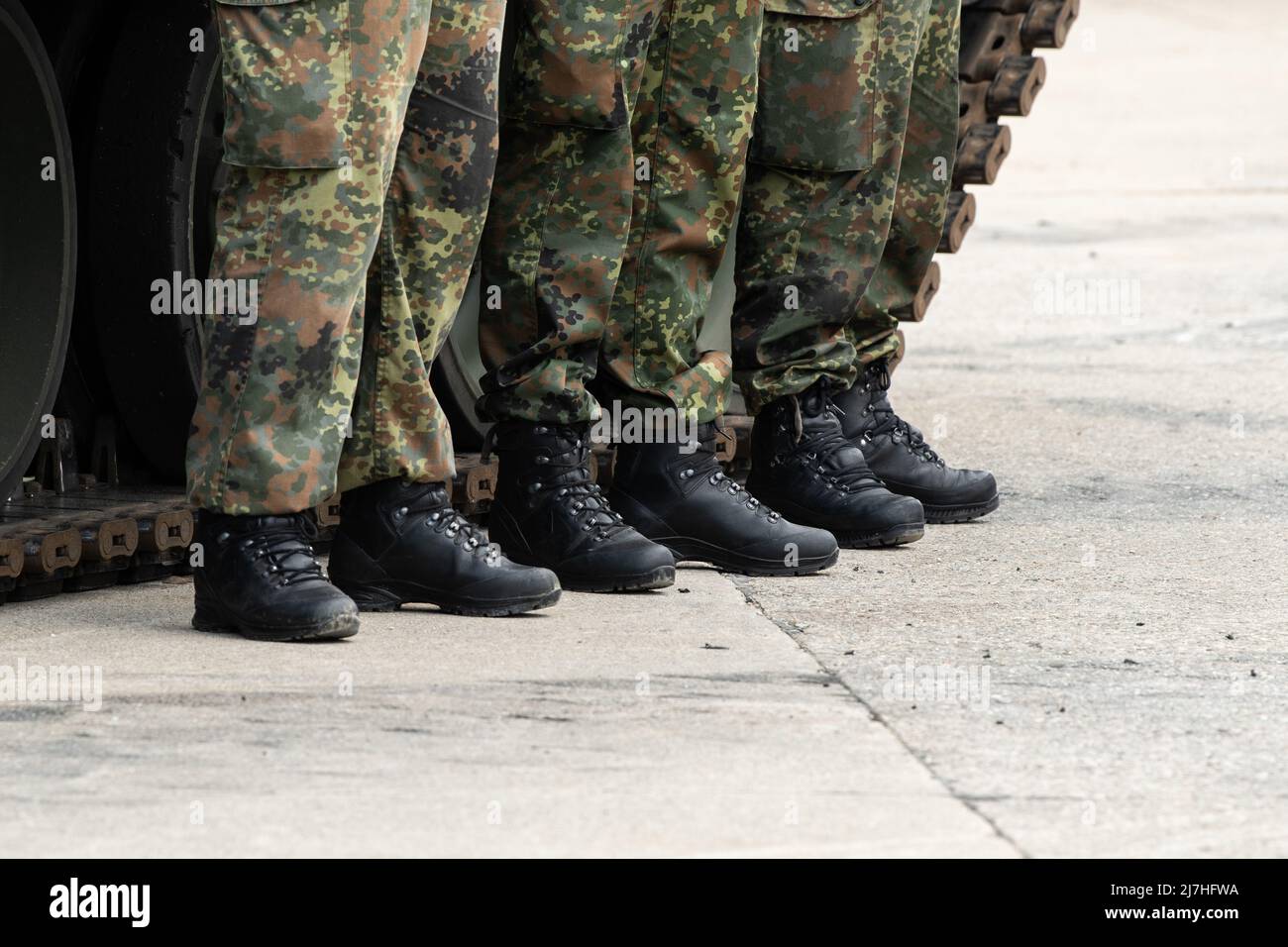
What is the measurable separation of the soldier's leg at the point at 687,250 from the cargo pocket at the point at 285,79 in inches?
27.7

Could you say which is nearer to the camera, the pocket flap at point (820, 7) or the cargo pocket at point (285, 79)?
the cargo pocket at point (285, 79)

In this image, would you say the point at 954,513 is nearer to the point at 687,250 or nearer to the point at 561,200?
the point at 687,250

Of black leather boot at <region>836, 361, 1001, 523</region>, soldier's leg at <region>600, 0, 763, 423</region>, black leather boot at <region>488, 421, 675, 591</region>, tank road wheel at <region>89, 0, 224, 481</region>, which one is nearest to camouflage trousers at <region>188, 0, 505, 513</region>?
black leather boot at <region>488, 421, 675, 591</region>

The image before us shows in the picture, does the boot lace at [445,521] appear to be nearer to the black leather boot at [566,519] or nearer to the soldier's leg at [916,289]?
the black leather boot at [566,519]

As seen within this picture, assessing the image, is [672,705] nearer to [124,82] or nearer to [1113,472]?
[124,82]

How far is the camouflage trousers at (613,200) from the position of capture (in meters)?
3.12

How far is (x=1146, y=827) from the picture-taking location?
6.72ft

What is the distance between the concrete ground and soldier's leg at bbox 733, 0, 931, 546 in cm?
15

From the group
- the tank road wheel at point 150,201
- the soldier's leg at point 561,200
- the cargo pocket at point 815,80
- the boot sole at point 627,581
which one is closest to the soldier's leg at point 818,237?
the cargo pocket at point 815,80

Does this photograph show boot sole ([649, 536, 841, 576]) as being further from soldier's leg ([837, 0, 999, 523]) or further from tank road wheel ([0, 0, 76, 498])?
tank road wheel ([0, 0, 76, 498])

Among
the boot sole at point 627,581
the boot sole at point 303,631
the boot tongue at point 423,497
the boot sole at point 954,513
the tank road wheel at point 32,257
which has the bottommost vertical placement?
the boot sole at point 954,513

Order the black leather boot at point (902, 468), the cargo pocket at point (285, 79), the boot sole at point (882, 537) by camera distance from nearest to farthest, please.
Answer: the cargo pocket at point (285, 79), the boot sole at point (882, 537), the black leather boot at point (902, 468)

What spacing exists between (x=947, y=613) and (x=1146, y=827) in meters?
1.05
